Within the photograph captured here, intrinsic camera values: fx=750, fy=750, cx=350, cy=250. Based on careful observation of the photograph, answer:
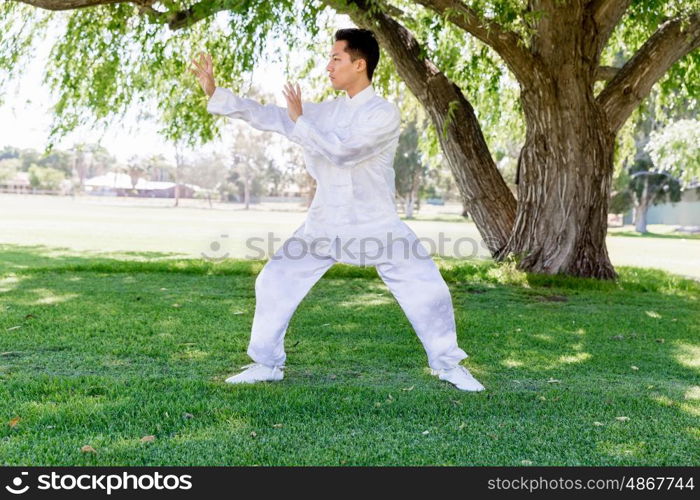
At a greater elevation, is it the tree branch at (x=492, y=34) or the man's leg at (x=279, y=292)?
the tree branch at (x=492, y=34)

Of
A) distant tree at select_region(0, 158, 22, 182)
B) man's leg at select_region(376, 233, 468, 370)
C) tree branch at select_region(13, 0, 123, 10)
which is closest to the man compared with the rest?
man's leg at select_region(376, 233, 468, 370)

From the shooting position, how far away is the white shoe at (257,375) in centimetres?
435

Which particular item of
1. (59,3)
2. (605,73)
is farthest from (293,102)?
(605,73)

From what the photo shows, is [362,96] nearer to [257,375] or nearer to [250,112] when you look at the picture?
[250,112]

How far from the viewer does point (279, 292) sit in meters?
4.27

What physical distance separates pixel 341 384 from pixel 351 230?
90 centimetres

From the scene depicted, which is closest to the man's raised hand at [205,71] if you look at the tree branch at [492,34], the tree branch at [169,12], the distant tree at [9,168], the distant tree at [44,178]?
the tree branch at [169,12]

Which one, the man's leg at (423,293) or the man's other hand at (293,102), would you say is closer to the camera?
the man's other hand at (293,102)

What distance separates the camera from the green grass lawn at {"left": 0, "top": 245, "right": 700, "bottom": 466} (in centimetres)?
323

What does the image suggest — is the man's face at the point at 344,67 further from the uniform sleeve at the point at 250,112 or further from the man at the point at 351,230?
the uniform sleeve at the point at 250,112

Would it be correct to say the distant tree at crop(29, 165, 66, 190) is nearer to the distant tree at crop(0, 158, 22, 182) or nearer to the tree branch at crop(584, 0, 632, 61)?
the distant tree at crop(0, 158, 22, 182)

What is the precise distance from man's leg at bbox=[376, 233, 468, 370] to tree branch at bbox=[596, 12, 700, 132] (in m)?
6.43

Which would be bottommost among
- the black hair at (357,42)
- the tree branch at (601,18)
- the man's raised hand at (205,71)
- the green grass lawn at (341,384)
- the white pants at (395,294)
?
the green grass lawn at (341,384)

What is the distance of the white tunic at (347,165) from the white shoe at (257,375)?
0.74 metres
